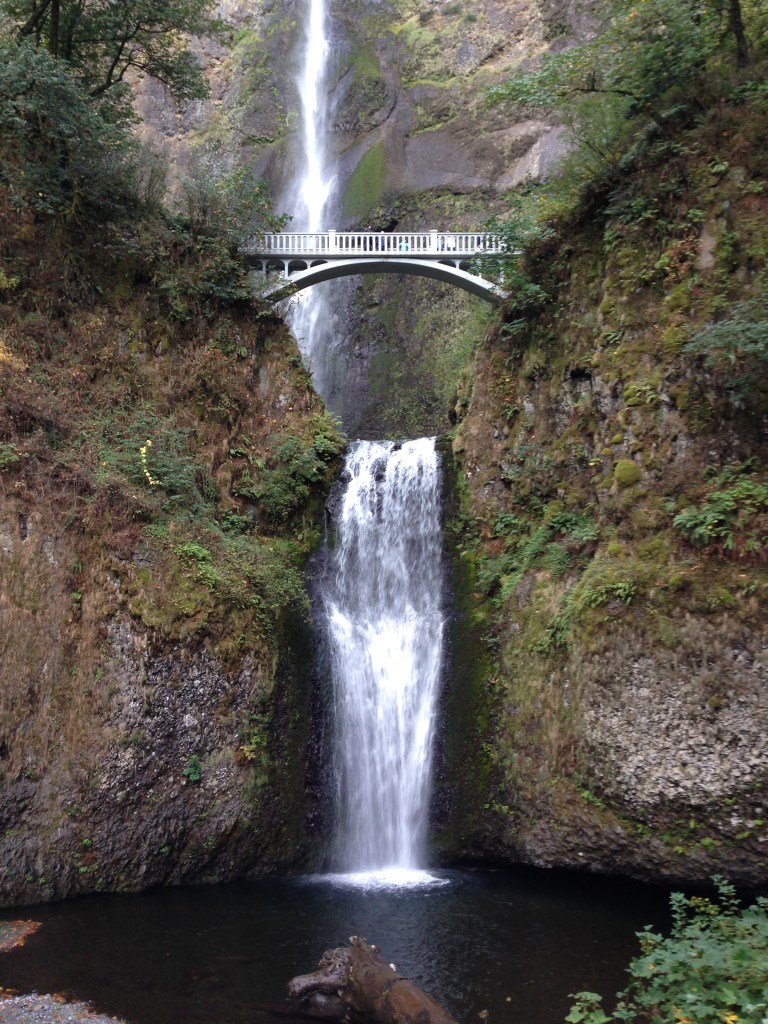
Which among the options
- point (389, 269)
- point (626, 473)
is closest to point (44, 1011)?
point (626, 473)

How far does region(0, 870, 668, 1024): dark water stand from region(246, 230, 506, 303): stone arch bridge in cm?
1319

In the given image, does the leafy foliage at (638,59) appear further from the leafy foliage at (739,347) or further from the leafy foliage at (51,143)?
the leafy foliage at (51,143)

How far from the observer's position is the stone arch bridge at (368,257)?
60.3 ft

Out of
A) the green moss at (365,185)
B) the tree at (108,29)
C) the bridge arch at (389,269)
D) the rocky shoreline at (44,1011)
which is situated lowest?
the rocky shoreline at (44,1011)

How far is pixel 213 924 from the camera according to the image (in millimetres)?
9000

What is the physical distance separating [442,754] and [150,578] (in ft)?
17.4

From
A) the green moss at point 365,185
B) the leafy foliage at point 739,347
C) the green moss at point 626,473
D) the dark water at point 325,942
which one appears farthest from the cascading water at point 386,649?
the green moss at point 365,185

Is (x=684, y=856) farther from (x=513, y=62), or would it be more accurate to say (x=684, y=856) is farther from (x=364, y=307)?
(x=513, y=62)

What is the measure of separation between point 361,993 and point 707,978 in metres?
3.04

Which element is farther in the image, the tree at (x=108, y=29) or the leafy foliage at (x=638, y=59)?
the tree at (x=108, y=29)

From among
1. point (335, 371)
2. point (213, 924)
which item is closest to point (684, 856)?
point (213, 924)

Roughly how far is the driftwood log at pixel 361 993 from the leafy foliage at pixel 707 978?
4.53 ft

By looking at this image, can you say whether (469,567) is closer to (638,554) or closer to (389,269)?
(638,554)

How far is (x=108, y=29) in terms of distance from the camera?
1806 cm
